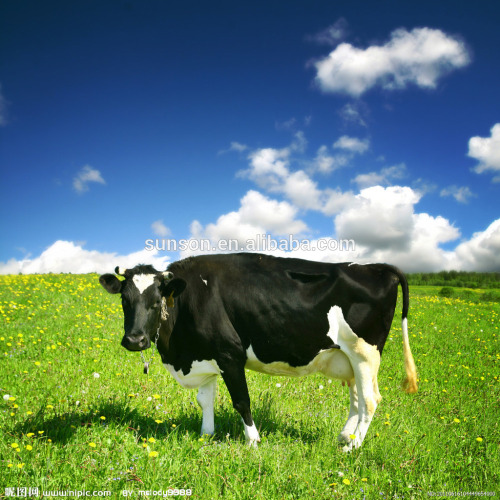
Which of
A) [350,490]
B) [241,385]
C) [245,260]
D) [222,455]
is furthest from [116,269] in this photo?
[350,490]

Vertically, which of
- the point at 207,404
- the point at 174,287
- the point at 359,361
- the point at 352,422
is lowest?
the point at 352,422

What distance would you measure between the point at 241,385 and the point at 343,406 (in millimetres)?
2720

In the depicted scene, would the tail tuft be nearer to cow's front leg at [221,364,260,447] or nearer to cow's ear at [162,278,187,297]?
cow's front leg at [221,364,260,447]

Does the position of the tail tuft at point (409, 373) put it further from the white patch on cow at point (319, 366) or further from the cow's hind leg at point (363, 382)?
the white patch on cow at point (319, 366)

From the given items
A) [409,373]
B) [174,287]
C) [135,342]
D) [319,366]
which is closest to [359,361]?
[319,366]

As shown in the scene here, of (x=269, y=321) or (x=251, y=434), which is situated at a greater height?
(x=269, y=321)

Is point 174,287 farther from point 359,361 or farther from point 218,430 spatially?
point 359,361

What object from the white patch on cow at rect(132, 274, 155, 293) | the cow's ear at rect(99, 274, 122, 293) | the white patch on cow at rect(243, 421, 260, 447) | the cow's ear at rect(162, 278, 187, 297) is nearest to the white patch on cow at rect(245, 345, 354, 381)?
the white patch on cow at rect(243, 421, 260, 447)

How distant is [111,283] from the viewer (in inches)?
197

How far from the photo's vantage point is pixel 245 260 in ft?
17.8

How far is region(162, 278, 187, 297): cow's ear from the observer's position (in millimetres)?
4910

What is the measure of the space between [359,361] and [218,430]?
216 centimetres

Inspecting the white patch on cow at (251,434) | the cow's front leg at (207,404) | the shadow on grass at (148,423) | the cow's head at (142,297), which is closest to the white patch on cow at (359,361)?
the shadow on grass at (148,423)

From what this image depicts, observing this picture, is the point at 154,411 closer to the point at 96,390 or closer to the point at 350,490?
the point at 96,390
